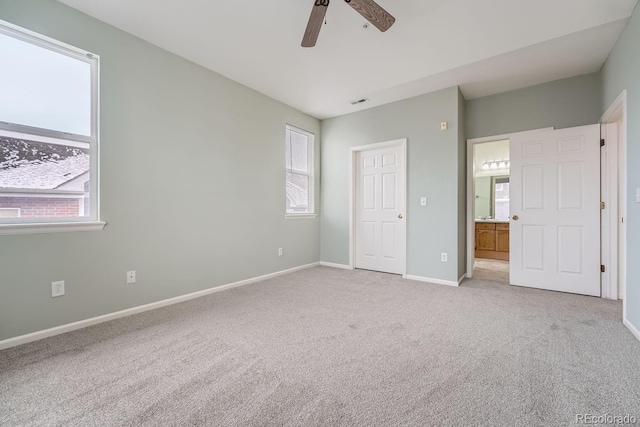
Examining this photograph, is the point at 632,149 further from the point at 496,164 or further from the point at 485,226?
the point at 496,164

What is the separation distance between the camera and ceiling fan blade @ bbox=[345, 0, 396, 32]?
1816mm

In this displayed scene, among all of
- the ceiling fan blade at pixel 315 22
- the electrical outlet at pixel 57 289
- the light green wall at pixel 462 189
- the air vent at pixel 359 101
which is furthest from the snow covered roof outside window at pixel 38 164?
the light green wall at pixel 462 189

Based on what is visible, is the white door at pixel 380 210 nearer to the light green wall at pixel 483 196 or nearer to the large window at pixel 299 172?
the large window at pixel 299 172

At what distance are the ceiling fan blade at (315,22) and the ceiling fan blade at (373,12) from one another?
182 millimetres

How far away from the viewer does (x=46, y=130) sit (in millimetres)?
2154

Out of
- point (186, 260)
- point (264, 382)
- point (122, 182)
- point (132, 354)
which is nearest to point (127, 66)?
point (122, 182)

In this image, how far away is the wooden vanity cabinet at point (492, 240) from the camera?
17.9ft

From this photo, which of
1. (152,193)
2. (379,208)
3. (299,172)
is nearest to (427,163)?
(379,208)

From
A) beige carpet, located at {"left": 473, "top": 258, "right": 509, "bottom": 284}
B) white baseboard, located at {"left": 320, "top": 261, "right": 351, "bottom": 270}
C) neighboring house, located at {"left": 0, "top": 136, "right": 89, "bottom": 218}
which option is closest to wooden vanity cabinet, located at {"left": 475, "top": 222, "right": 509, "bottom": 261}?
beige carpet, located at {"left": 473, "top": 258, "right": 509, "bottom": 284}

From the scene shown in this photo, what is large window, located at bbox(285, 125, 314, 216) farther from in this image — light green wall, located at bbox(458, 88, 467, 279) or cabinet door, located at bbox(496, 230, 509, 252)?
cabinet door, located at bbox(496, 230, 509, 252)

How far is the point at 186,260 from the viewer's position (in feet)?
9.91

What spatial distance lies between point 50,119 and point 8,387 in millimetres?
1933

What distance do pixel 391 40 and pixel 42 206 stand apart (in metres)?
3.43

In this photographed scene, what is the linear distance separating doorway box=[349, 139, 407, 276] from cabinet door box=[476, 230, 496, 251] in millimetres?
2652
